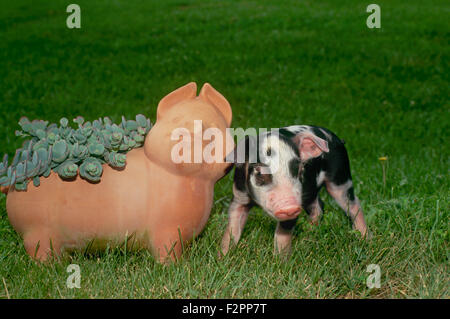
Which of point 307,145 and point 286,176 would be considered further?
point 307,145

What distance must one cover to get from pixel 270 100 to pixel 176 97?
422cm

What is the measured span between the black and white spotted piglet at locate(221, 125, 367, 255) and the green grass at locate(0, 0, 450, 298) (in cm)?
22

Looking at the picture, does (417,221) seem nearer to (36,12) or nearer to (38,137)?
(38,137)

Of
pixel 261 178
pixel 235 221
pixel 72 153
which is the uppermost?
pixel 72 153

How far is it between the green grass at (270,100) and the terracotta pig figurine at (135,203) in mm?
142

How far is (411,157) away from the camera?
5.66 meters

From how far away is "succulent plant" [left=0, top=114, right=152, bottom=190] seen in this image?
9.32 feet

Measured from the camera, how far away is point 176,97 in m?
3.06

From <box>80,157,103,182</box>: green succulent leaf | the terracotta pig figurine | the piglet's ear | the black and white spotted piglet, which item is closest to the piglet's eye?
the black and white spotted piglet

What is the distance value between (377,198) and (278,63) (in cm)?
454

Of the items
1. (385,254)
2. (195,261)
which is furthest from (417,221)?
(195,261)
